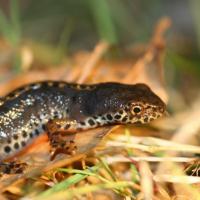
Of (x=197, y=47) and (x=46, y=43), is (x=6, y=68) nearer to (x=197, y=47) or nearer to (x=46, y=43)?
(x=46, y=43)

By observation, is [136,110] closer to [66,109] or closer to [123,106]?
[123,106]

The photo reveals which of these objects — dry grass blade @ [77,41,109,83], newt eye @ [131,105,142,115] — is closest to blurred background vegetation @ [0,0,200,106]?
dry grass blade @ [77,41,109,83]

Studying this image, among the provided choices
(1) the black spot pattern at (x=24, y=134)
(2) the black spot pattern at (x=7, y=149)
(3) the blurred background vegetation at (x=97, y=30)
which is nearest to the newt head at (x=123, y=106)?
(1) the black spot pattern at (x=24, y=134)

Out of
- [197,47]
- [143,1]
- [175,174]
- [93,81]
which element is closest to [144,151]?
[175,174]

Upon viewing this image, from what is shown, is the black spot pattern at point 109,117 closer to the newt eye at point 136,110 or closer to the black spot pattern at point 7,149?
the newt eye at point 136,110

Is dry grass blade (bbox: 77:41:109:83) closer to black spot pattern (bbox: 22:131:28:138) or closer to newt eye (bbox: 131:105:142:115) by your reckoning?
black spot pattern (bbox: 22:131:28:138)

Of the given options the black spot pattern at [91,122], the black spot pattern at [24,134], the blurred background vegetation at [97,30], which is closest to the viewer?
the black spot pattern at [91,122]
